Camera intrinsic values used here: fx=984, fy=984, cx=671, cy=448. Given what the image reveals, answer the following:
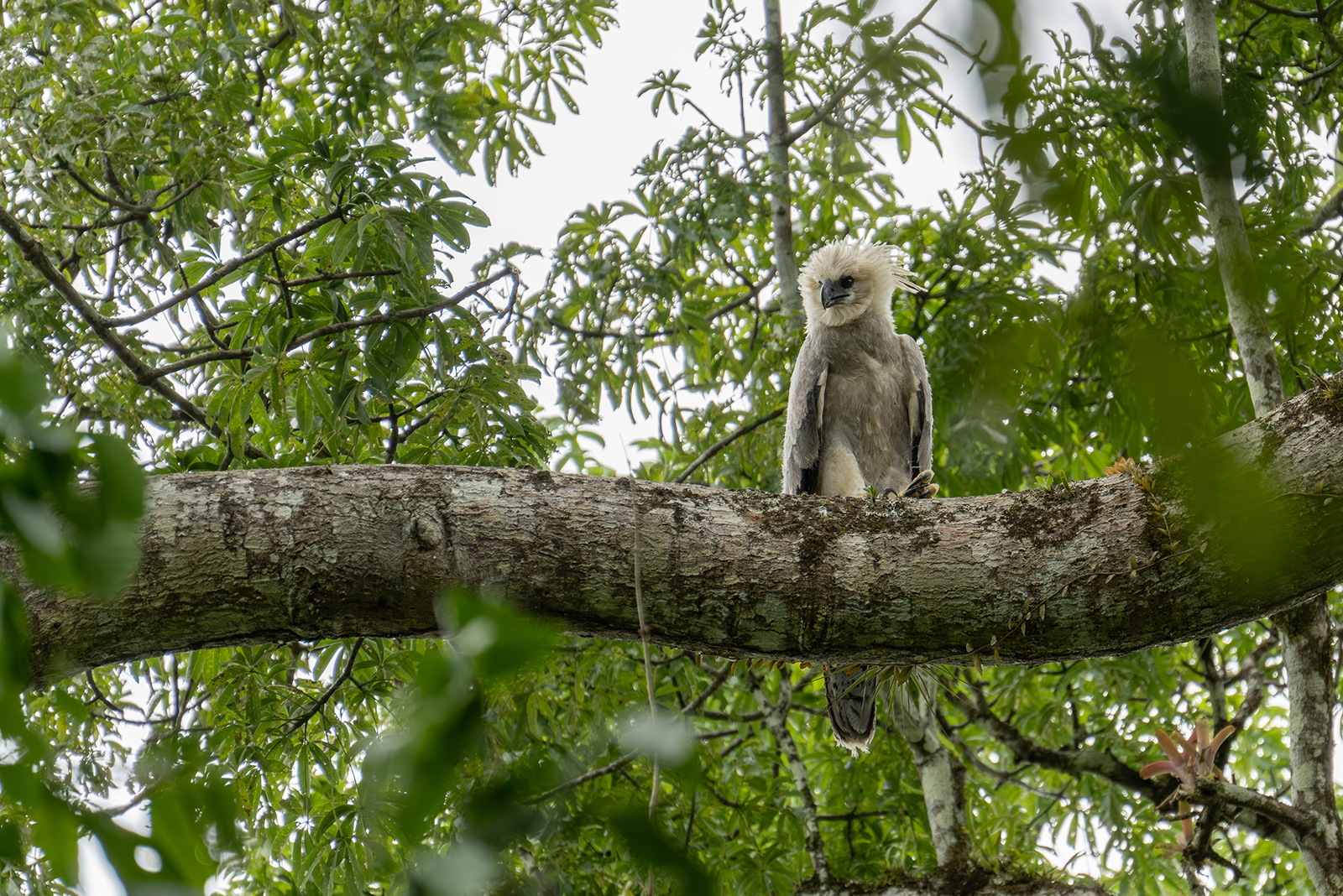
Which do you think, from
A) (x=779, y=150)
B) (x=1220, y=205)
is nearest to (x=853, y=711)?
(x=779, y=150)

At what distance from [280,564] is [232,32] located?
9.33ft

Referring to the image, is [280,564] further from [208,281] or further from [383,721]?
[383,721]

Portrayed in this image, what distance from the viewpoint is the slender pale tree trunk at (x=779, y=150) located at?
485 cm

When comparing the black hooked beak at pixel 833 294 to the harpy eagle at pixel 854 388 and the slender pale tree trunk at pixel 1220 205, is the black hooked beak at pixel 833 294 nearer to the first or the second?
the harpy eagle at pixel 854 388

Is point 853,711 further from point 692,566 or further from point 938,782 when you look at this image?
point 692,566

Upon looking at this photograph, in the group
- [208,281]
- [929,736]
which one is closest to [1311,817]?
[929,736]

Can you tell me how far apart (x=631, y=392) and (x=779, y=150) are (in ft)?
4.95

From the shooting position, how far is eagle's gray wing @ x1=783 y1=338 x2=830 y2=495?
444cm

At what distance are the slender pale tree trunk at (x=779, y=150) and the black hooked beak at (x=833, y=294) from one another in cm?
38

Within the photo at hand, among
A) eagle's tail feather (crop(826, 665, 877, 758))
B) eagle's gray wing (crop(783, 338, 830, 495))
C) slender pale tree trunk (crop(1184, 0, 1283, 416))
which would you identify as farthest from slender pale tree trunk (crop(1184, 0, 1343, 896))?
slender pale tree trunk (crop(1184, 0, 1283, 416))

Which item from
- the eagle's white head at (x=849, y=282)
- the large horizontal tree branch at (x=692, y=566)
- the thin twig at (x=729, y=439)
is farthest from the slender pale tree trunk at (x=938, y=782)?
the large horizontal tree branch at (x=692, y=566)

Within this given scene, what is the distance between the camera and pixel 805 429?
4.46m

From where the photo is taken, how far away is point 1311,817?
3.42 meters

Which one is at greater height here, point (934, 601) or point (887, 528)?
point (887, 528)
